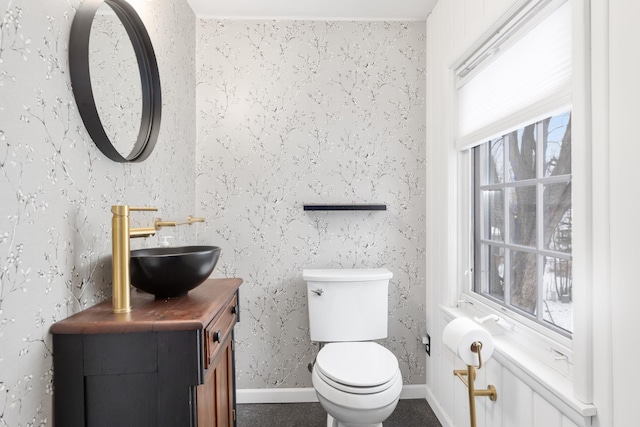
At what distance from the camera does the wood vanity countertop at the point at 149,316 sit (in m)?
0.92

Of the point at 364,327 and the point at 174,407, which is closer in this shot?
the point at 174,407


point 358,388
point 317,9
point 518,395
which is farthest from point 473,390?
point 317,9

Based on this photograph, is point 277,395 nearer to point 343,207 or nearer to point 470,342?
point 343,207

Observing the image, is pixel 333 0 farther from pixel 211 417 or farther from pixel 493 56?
pixel 211 417

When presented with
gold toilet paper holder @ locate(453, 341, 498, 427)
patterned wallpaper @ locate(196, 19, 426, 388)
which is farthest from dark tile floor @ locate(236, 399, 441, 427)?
gold toilet paper holder @ locate(453, 341, 498, 427)

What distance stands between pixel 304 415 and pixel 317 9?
240 cm

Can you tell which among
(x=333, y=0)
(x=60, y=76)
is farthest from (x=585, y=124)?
(x=333, y=0)

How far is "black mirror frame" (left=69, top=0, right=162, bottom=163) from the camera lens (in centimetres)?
103

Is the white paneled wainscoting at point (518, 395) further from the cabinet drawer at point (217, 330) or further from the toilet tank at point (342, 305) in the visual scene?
the cabinet drawer at point (217, 330)

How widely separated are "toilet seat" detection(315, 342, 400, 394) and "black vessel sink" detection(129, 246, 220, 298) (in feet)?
2.38

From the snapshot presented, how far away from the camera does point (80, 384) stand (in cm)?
92

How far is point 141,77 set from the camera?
146cm

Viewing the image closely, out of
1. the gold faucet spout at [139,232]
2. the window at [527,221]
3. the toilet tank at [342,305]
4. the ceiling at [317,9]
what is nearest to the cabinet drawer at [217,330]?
the gold faucet spout at [139,232]

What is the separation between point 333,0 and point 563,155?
150 centimetres
